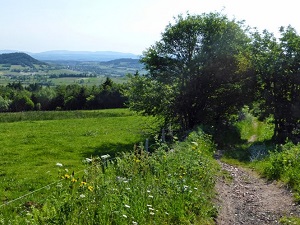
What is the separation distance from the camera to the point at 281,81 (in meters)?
21.7

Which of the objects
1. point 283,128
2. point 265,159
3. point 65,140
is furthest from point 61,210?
point 65,140

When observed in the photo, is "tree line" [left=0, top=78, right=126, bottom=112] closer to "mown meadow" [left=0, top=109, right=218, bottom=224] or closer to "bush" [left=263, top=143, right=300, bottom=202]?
"bush" [left=263, top=143, right=300, bottom=202]

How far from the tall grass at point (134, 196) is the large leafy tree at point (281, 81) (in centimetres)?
1266

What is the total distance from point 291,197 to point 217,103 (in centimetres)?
1653

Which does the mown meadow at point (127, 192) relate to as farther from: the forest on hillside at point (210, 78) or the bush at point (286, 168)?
the forest on hillside at point (210, 78)

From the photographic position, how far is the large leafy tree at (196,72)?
86.2ft

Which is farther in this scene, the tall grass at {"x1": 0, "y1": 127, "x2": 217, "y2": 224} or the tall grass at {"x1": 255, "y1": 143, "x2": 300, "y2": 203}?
the tall grass at {"x1": 255, "y1": 143, "x2": 300, "y2": 203}

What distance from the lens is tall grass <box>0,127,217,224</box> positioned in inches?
257

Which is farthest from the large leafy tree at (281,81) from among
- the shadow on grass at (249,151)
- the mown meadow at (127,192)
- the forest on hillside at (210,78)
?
the mown meadow at (127,192)

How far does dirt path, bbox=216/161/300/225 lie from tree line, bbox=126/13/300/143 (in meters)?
10.6

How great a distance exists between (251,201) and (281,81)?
503 inches

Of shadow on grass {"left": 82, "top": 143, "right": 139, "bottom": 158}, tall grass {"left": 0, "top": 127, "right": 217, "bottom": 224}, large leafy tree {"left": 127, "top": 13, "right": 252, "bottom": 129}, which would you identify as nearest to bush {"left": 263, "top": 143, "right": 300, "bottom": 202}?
tall grass {"left": 0, "top": 127, "right": 217, "bottom": 224}

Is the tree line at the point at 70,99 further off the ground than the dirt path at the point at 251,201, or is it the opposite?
the dirt path at the point at 251,201

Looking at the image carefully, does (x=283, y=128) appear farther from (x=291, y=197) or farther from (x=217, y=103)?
(x=291, y=197)
